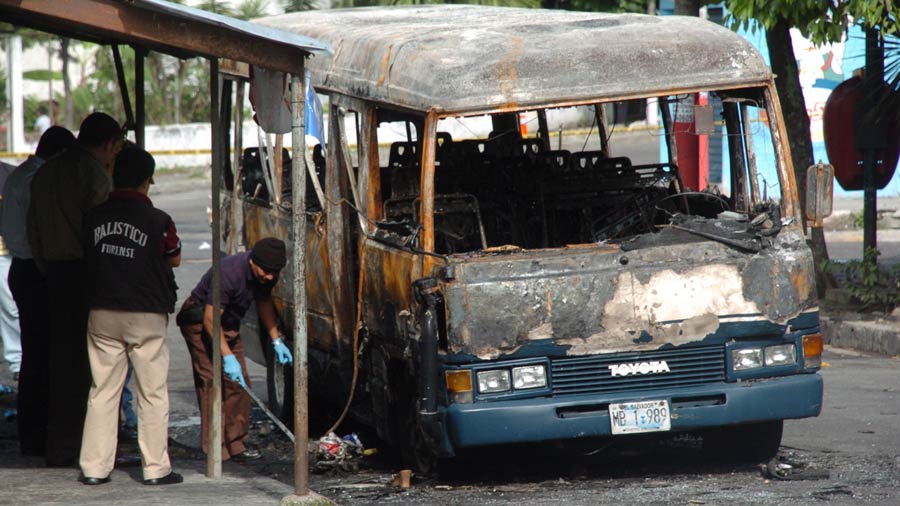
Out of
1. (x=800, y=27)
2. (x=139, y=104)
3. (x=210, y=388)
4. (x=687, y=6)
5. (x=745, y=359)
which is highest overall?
(x=687, y=6)

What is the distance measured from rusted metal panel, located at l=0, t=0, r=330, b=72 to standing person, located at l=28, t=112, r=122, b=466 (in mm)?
1483

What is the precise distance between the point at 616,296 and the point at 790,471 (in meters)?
1.31

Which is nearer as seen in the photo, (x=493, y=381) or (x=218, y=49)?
(x=218, y=49)

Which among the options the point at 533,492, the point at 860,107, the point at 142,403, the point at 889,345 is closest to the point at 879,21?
the point at 860,107

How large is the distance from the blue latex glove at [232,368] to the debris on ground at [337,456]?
0.62 metres

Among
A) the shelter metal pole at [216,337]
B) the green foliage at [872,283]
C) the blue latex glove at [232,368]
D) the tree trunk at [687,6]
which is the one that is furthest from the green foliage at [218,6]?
the shelter metal pole at [216,337]

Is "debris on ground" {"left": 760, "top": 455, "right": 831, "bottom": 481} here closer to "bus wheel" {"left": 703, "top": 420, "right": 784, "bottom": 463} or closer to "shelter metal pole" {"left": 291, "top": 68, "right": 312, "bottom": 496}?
"bus wheel" {"left": 703, "top": 420, "right": 784, "bottom": 463}

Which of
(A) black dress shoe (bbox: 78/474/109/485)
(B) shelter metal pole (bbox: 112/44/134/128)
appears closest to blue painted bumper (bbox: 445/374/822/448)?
(A) black dress shoe (bbox: 78/474/109/485)

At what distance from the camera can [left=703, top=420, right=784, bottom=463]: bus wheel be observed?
7.34 m

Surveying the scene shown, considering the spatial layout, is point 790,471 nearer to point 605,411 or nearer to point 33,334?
point 605,411

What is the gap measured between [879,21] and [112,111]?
2472cm

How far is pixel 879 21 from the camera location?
10844mm

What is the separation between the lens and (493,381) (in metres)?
6.69

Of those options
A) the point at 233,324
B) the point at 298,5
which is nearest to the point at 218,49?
the point at 233,324
